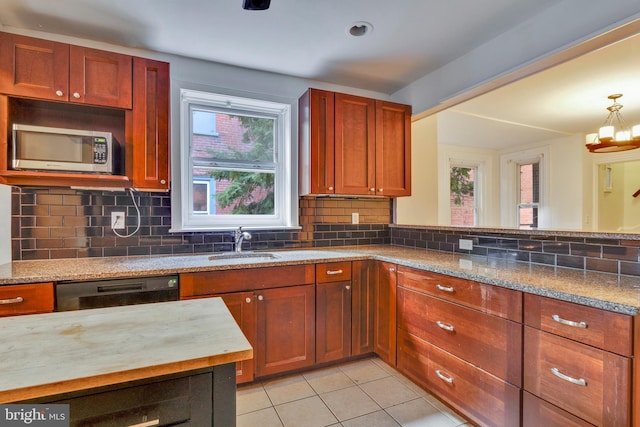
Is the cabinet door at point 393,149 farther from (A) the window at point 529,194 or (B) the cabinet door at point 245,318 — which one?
(A) the window at point 529,194

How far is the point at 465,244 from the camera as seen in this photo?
2.43m

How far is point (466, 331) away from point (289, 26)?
210cm

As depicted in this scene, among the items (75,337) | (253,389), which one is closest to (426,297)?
Result: (253,389)

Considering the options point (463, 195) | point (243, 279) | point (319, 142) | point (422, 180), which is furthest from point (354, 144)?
point (463, 195)

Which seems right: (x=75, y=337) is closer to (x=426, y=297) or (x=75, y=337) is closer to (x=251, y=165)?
(x=426, y=297)

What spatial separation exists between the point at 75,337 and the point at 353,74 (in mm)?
2604

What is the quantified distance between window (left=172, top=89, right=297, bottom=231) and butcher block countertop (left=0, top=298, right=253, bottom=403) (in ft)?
4.92

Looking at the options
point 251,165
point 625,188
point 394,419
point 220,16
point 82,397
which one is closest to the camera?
point 82,397

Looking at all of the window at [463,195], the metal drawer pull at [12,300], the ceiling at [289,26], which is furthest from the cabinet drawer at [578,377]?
the window at [463,195]

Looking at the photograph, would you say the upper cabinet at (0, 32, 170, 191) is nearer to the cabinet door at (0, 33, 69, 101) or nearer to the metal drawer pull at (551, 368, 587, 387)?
the cabinet door at (0, 33, 69, 101)

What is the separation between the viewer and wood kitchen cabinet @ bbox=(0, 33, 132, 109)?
182 cm

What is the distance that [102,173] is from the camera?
77.3 inches

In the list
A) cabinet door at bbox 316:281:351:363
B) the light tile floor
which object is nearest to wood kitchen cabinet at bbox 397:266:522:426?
the light tile floor

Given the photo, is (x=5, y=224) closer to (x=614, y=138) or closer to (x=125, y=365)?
(x=125, y=365)
